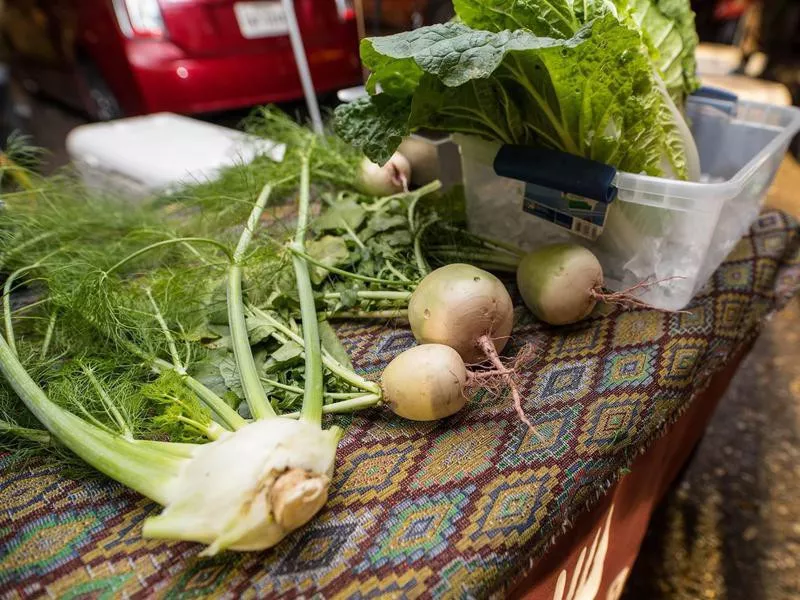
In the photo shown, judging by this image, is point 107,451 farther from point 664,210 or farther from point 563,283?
point 664,210

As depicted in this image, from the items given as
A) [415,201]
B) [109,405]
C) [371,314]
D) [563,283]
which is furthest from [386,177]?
[109,405]

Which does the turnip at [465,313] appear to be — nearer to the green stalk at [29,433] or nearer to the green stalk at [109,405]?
the green stalk at [109,405]

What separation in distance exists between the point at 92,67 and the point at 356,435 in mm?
2890

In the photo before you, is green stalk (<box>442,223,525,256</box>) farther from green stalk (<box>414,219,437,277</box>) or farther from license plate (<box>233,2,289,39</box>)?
license plate (<box>233,2,289,39</box>)

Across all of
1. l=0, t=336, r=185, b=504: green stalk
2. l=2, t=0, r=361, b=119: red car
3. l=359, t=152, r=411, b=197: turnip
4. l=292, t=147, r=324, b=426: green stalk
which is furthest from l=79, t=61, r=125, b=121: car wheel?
l=0, t=336, r=185, b=504: green stalk

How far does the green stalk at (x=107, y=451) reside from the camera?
24.3 inches

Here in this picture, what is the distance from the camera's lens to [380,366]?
0.89 m

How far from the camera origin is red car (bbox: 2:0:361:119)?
224 centimetres

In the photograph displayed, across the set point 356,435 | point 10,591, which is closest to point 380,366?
point 356,435

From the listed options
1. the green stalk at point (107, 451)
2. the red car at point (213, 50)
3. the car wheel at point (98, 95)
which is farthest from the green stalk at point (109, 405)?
the car wheel at point (98, 95)

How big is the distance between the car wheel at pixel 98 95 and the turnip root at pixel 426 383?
2.57 m

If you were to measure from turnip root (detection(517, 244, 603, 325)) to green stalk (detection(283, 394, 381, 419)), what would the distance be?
0.32 metres

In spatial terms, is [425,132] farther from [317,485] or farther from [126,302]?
[317,485]

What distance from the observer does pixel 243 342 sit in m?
0.77
